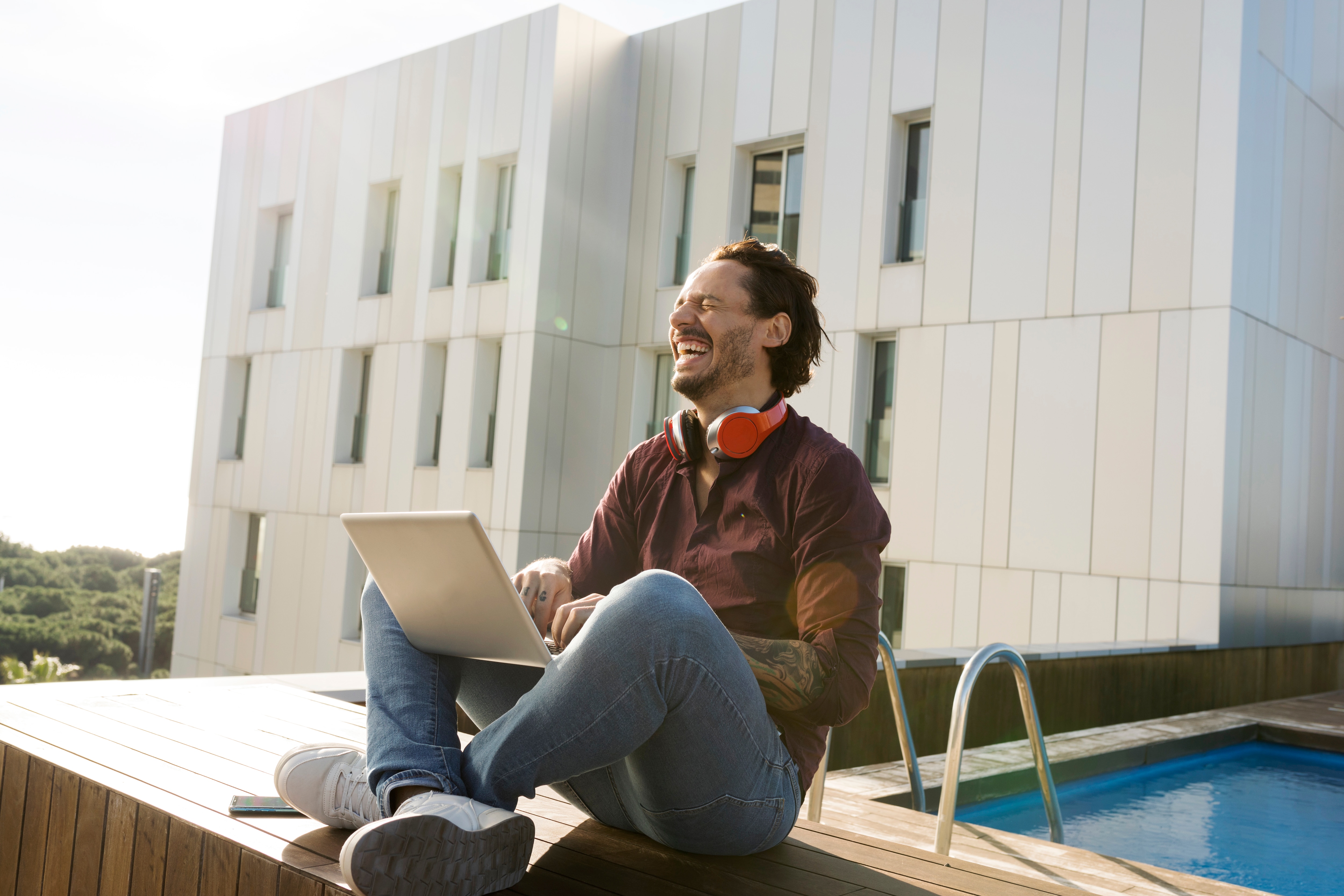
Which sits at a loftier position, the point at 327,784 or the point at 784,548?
the point at 784,548

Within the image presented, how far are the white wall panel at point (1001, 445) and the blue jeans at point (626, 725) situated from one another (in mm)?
7532

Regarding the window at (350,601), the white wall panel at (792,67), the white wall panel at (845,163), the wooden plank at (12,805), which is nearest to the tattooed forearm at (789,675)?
the wooden plank at (12,805)

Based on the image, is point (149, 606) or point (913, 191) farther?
point (149, 606)

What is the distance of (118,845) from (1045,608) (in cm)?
781

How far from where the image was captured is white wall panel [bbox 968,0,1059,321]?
9055 mm

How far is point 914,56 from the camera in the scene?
9.95 metres

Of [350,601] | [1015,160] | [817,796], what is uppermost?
[1015,160]

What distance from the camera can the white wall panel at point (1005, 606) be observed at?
8.79 m

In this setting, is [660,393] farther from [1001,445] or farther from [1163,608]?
[1163,608]

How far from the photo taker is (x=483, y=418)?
12516 millimetres

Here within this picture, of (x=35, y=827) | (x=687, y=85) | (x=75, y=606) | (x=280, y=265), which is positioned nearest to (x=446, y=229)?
(x=687, y=85)

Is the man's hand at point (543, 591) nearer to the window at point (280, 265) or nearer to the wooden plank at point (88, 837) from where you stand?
the wooden plank at point (88, 837)

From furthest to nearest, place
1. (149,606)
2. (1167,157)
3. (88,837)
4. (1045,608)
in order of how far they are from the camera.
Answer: (149,606) < (1045,608) < (1167,157) < (88,837)

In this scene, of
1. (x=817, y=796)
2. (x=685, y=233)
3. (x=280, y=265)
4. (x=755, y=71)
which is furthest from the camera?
(x=280, y=265)
